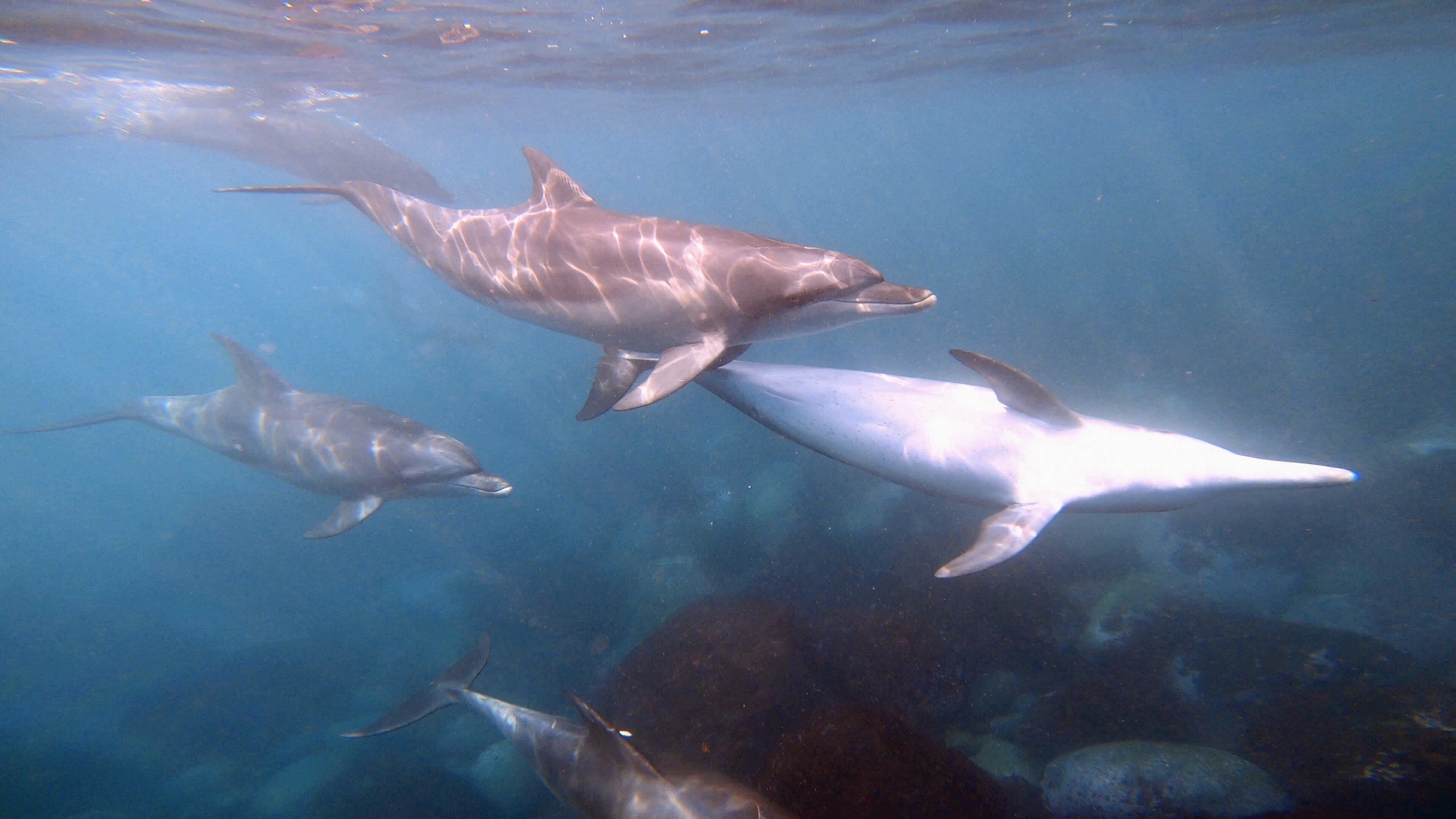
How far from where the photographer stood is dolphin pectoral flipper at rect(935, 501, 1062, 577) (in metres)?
4.00

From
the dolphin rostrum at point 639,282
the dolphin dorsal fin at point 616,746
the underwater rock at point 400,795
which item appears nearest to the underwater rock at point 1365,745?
the dolphin dorsal fin at point 616,746

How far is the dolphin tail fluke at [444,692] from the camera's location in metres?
7.45

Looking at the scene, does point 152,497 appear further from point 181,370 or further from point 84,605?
point 181,370

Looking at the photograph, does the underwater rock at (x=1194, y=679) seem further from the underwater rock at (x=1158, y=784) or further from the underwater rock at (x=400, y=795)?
the underwater rock at (x=400, y=795)

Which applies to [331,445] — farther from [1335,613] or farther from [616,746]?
[1335,613]

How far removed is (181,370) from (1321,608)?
66049mm

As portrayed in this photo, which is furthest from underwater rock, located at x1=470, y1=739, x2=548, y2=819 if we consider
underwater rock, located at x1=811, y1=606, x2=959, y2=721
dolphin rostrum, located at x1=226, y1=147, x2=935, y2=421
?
dolphin rostrum, located at x1=226, y1=147, x2=935, y2=421

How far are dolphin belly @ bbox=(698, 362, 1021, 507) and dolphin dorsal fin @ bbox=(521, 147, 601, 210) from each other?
7.31ft

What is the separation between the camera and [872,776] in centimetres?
531

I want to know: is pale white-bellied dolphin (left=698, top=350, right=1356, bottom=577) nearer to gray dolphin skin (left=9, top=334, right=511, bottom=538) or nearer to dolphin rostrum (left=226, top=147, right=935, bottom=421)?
dolphin rostrum (left=226, top=147, right=935, bottom=421)

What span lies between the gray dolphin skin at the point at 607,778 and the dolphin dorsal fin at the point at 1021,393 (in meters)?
3.87

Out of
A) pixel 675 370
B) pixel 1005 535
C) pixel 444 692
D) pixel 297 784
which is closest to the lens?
pixel 1005 535

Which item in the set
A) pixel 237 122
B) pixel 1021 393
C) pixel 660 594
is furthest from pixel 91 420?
pixel 1021 393

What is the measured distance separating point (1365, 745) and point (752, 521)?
8413mm
